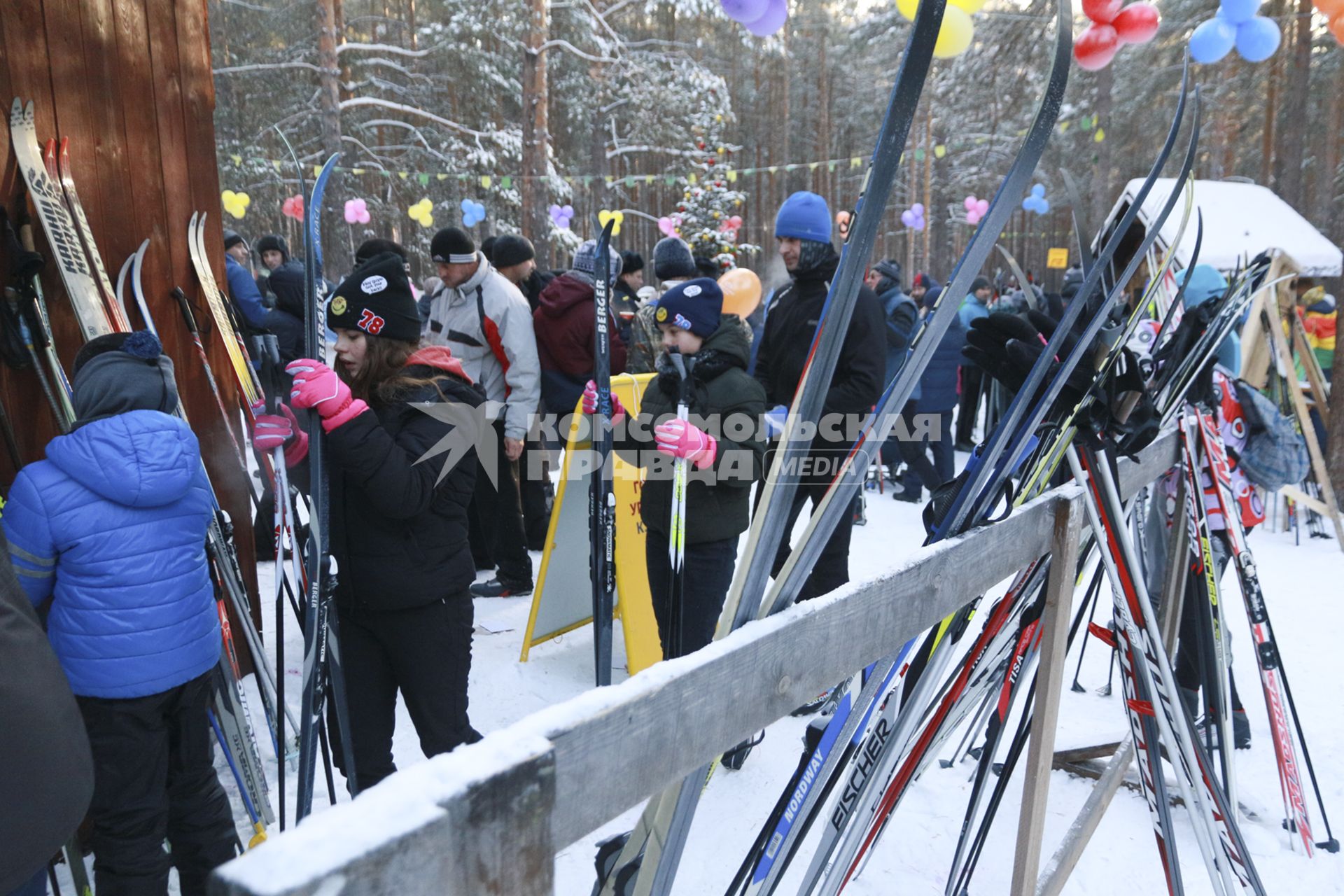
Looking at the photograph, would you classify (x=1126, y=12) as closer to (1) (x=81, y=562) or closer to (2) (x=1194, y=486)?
(2) (x=1194, y=486)

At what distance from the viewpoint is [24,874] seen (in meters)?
1.20

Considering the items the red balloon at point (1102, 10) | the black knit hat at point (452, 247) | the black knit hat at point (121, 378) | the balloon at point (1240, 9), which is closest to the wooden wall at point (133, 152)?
the black knit hat at point (121, 378)

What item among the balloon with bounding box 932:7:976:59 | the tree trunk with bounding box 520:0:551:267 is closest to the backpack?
the balloon with bounding box 932:7:976:59

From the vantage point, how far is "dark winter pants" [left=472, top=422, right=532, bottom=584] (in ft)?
14.3

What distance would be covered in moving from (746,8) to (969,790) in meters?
4.66

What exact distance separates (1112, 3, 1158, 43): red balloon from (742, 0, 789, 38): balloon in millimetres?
2432

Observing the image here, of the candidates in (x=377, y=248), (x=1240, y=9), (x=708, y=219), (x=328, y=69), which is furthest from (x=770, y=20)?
(x=708, y=219)

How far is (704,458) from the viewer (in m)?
2.65

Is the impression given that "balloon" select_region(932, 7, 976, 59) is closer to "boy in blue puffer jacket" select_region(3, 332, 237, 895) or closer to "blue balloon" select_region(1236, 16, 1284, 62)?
"blue balloon" select_region(1236, 16, 1284, 62)

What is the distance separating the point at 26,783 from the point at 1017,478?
6.33ft

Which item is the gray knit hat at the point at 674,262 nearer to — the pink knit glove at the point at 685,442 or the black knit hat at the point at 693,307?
the black knit hat at the point at 693,307

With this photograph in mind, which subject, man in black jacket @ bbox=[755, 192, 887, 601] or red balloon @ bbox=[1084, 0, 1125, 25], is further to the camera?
red balloon @ bbox=[1084, 0, 1125, 25]

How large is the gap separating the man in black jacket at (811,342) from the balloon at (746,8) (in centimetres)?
264

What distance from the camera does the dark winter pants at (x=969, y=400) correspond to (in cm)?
746
